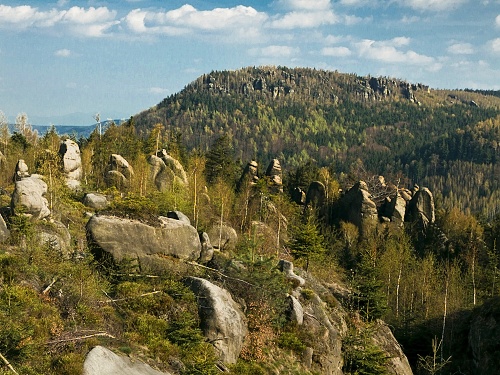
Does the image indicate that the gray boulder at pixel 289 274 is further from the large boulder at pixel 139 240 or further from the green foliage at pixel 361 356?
the large boulder at pixel 139 240

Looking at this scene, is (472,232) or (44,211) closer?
(44,211)

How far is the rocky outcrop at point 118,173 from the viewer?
5041 centimetres

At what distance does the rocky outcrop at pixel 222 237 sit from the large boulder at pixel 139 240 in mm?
11343

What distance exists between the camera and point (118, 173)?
5050 centimetres

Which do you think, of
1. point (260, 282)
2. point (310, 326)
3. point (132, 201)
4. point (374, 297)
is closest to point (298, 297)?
point (310, 326)

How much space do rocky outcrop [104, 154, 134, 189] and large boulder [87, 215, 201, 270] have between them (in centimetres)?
2816

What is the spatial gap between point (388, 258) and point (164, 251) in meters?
32.5

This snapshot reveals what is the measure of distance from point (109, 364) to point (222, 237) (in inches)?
959

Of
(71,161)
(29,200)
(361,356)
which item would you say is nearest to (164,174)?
(71,161)

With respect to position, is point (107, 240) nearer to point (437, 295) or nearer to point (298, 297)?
point (298, 297)

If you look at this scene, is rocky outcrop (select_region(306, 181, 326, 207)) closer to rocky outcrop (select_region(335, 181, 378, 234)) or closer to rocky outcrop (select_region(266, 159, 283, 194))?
rocky outcrop (select_region(335, 181, 378, 234))

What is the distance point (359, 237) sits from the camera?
207 ft

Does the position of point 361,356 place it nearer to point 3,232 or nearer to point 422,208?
point 3,232

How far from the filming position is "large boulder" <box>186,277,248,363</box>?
18.2 m
